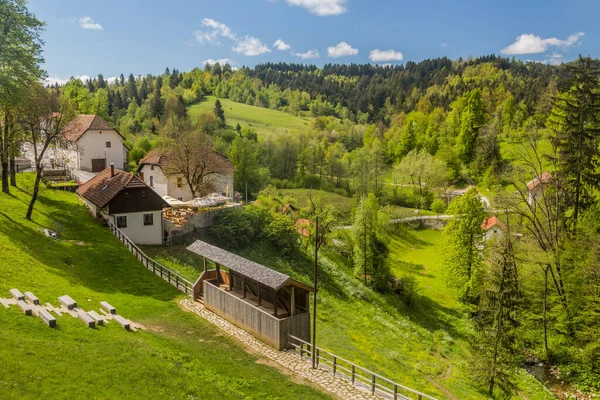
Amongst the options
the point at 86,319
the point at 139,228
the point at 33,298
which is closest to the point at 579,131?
the point at 139,228

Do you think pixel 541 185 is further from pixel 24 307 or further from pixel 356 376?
pixel 24 307

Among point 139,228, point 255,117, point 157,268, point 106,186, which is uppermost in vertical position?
point 255,117

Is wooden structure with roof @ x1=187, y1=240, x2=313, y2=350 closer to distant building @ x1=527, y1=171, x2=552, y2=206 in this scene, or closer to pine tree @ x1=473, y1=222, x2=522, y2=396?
pine tree @ x1=473, y1=222, x2=522, y2=396

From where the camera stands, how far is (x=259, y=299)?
2269 cm

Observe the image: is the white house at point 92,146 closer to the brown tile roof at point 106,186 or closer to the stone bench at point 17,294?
the brown tile roof at point 106,186

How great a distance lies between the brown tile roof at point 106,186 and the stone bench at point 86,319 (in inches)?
A: 614

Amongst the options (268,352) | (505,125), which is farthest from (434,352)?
(505,125)

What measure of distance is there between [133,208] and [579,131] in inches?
Result: 1300

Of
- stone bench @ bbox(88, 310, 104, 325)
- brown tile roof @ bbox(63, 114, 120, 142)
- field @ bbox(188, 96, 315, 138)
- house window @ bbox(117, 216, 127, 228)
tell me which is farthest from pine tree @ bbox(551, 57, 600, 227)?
field @ bbox(188, 96, 315, 138)

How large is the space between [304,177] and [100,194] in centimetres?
6083

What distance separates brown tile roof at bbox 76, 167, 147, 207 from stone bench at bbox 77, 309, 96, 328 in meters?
15.6

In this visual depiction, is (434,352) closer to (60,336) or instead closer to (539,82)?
(60,336)

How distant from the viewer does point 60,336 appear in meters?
17.0

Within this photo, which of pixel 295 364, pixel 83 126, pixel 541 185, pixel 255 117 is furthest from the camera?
pixel 255 117
